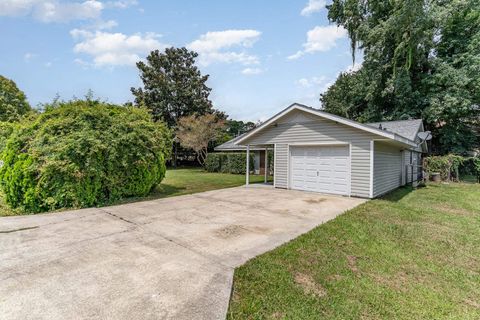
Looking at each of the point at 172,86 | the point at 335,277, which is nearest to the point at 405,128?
the point at 335,277

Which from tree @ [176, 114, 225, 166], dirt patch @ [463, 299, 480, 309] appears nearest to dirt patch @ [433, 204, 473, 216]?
dirt patch @ [463, 299, 480, 309]

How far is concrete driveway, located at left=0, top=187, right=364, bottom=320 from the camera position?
101 inches

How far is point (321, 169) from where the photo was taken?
9.85 metres

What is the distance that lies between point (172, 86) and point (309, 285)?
27912mm

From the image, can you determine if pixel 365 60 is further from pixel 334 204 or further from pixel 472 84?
pixel 334 204

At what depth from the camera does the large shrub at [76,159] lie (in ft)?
22.4

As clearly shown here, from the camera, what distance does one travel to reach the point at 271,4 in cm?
1078

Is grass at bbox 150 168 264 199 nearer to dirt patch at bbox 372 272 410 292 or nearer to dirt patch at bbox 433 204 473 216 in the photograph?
dirt patch at bbox 372 272 410 292

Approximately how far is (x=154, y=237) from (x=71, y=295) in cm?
191

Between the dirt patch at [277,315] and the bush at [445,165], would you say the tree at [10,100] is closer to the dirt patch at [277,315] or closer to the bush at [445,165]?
the dirt patch at [277,315]

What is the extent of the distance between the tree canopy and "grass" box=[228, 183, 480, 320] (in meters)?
14.8

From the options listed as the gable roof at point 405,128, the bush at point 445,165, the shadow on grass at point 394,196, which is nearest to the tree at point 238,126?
the gable roof at point 405,128

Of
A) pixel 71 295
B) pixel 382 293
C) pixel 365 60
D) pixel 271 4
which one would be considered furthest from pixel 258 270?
pixel 365 60

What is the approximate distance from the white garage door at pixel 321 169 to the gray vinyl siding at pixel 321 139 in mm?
302
